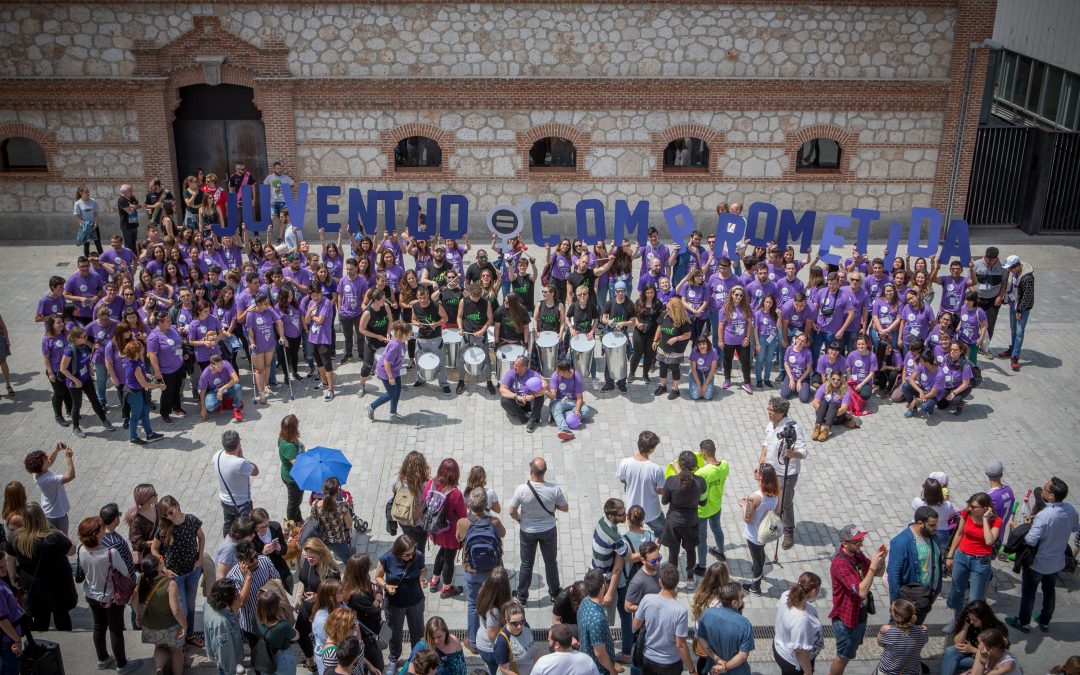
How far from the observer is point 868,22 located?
2111 centimetres

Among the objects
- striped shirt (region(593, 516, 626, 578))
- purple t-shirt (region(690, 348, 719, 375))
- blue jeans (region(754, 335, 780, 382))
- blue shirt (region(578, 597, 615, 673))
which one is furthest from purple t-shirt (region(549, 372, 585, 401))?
blue shirt (region(578, 597, 615, 673))

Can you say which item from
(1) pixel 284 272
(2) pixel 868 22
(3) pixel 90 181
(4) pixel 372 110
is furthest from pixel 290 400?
(2) pixel 868 22

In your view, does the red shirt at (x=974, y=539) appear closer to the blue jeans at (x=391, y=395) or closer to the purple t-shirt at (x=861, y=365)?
the purple t-shirt at (x=861, y=365)

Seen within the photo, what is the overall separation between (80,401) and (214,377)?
171 centimetres

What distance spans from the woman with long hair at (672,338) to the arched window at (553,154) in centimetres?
903

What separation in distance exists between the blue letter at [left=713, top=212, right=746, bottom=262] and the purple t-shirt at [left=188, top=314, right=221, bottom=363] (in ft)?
26.9

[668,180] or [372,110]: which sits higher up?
[372,110]

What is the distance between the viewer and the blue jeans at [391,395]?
1309cm

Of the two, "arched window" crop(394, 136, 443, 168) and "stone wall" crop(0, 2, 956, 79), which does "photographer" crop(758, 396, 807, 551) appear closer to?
"stone wall" crop(0, 2, 956, 79)

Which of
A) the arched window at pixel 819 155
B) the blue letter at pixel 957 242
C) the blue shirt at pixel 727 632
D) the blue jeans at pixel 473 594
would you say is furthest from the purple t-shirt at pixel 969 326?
the arched window at pixel 819 155

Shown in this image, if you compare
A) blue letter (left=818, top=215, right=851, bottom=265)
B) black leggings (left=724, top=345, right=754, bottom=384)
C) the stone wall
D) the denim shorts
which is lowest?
the denim shorts

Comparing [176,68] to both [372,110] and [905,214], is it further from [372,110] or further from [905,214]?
[905,214]

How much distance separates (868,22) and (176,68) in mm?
15080

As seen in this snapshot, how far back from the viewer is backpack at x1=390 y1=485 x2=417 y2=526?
927cm
